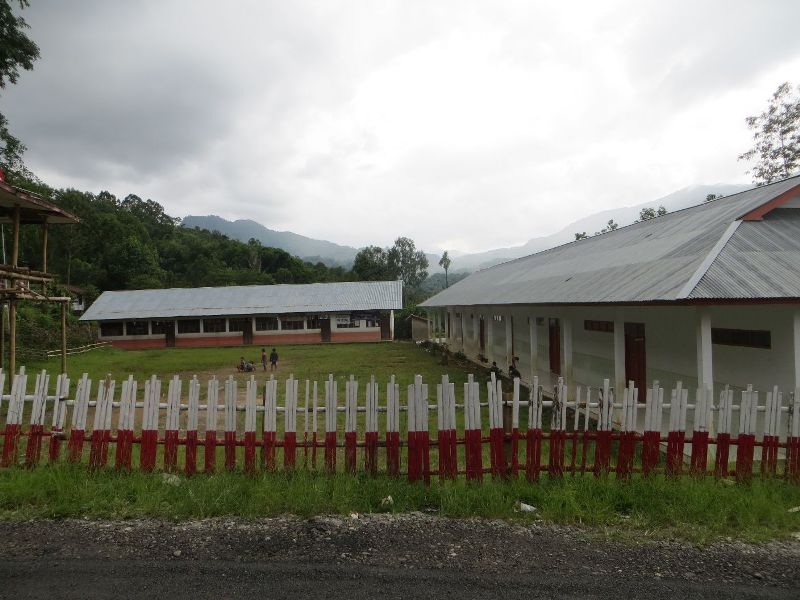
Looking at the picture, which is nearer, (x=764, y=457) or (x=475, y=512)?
(x=475, y=512)

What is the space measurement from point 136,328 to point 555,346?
29.7m

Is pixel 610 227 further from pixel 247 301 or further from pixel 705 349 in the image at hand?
pixel 705 349

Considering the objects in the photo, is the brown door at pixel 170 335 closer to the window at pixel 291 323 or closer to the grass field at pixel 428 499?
the window at pixel 291 323

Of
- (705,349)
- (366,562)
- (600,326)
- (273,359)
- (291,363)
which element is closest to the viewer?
(366,562)

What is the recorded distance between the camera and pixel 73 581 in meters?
3.53

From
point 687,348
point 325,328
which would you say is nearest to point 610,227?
point 325,328

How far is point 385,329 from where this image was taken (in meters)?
32.8

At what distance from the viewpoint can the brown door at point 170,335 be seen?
32.4m

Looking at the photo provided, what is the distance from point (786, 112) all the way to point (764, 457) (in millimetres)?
27017

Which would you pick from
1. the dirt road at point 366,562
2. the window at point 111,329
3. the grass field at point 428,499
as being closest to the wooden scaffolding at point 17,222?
the grass field at point 428,499

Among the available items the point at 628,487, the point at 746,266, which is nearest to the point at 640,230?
the point at 746,266

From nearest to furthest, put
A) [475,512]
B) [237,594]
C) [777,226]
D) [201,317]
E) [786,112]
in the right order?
[237,594], [475,512], [777,226], [786,112], [201,317]

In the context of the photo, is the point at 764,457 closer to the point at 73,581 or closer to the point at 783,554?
the point at 783,554

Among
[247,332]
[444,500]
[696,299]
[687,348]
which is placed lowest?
[444,500]
